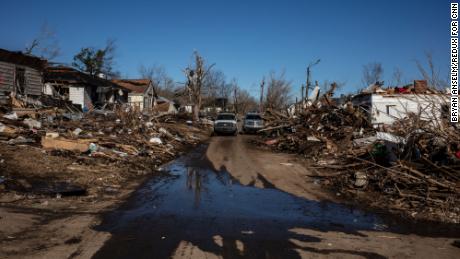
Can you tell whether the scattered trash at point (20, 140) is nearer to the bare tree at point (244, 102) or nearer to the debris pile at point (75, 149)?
the debris pile at point (75, 149)

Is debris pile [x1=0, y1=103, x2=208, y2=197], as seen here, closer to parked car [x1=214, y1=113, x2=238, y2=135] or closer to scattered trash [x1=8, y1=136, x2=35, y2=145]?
scattered trash [x1=8, y1=136, x2=35, y2=145]

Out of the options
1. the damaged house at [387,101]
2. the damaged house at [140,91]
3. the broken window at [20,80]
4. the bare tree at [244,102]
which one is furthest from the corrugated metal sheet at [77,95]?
the bare tree at [244,102]

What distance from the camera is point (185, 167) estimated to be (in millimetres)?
15297

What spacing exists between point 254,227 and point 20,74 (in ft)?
81.6

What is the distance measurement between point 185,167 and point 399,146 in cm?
746

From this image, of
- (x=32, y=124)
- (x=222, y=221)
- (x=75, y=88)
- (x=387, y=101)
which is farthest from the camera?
(x=75, y=88)

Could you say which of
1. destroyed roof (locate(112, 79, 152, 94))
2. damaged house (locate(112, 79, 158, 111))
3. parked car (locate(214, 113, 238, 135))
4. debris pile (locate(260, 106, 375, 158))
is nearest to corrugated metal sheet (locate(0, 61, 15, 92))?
parked car (locate(214, 113, 238, 135))

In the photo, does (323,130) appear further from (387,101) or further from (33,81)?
(33,81)

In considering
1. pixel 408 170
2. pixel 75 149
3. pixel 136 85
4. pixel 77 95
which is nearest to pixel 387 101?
pixel 408 170

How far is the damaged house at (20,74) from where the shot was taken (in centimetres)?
2486

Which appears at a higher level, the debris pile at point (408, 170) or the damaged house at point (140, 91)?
the damaged house at point (140, 91)

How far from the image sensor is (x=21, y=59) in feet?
87.3

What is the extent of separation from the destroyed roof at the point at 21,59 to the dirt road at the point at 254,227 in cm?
1807

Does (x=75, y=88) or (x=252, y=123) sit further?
(x=75, y=88)
